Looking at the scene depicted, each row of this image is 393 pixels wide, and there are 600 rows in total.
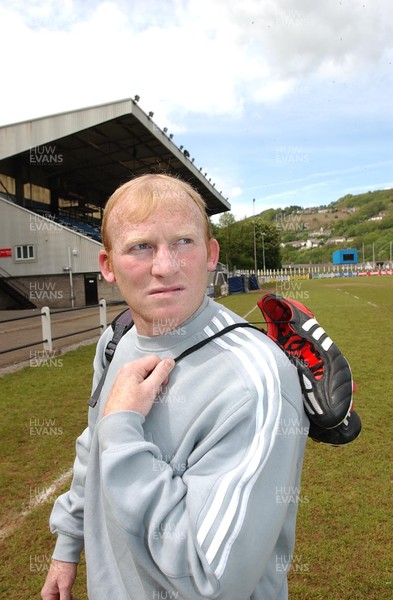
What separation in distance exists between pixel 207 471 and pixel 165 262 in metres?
0.47

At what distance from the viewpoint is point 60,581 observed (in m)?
1.36

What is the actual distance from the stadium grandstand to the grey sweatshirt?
80.4ft

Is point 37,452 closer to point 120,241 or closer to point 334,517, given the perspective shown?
point 334,517

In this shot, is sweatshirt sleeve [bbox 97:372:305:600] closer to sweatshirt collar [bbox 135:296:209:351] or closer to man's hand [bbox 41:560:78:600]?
Answer: sweatshirt collar [bbox 135:296:209:351]

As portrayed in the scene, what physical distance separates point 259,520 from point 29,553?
2955mm

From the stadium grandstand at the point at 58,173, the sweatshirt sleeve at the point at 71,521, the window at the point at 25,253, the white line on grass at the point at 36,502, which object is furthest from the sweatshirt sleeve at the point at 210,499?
the window at the point at 25,253

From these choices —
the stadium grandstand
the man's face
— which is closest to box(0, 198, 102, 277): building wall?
the stadium grandstand

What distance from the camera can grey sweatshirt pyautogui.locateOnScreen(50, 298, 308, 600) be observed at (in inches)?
31.7

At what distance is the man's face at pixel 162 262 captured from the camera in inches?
40.9

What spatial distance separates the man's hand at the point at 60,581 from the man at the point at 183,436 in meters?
0.30

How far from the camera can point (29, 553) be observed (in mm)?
3088

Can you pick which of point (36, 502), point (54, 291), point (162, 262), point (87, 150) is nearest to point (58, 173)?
point (87, 150)

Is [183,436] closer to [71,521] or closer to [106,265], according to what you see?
[106,265]

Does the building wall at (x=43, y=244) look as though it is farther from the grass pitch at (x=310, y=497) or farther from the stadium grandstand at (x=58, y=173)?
the grass pitch at (x=310, y=497)
